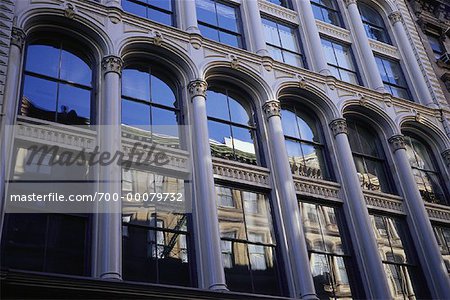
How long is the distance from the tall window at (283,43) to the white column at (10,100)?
9.96m

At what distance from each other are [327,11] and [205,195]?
1411 centimetres

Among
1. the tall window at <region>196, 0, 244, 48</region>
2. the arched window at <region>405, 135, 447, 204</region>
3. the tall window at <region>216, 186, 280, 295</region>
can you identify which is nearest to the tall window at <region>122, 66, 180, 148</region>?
the tall window at <region>216, 186, 280, 295</region>

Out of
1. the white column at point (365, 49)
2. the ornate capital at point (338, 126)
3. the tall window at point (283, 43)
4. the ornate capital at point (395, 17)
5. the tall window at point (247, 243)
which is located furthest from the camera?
the ornate capital at point (395, 17)

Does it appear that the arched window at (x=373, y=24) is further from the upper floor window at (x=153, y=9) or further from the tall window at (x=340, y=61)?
the upper floor window at (x=153, y=9)

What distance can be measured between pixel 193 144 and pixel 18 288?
287 inches

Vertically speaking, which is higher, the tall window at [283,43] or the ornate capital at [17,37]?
the tall window at [283,43]

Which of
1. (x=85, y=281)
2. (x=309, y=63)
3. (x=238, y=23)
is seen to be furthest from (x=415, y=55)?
(x=85, y=281)

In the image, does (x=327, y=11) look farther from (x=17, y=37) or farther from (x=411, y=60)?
→ (x=17, y=37)

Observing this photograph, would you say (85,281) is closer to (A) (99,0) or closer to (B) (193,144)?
(B) (193,144)

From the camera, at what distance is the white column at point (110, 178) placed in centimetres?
1325

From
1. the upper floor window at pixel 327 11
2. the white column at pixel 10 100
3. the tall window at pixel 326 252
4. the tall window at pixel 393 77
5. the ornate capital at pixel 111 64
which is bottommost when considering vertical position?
the tall window at pixel 326 252

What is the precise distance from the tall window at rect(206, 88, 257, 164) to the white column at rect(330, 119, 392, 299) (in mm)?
3263

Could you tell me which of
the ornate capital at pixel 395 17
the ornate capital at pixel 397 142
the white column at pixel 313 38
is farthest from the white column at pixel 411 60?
the white column at pixel 313 38

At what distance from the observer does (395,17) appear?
2806 cm
